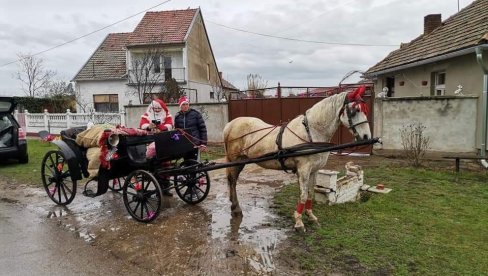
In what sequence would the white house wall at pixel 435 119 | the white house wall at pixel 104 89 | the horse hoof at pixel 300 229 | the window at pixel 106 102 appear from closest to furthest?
1. the horse hoof at pixel 300 229
2. the white house wall at pixel 435 119
3. the white house wall at pixel 104 89
4. the window at pixel 106 102

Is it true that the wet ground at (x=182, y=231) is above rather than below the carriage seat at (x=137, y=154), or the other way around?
below

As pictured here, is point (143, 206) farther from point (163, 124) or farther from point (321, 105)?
point (321, 105)

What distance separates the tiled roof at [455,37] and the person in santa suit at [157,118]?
7.86 meters

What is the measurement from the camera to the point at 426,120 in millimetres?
10695

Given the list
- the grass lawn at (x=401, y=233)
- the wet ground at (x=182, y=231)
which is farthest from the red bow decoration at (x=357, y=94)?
the wet ground at (x=182, y=231)

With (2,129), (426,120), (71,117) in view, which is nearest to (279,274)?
(426,120)

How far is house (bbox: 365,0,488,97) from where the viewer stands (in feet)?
33.3

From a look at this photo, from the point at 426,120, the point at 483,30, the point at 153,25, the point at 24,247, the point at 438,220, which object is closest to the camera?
the point at 24,247

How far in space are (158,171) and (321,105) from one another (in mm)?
2761

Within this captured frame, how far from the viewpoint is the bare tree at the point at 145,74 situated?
82.9 feet

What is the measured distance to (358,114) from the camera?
4746mm

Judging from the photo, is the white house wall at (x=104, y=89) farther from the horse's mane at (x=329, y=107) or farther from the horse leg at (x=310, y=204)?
the horse's mane at (x=329, y=107)

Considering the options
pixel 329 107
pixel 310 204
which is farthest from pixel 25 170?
pixel 329 107

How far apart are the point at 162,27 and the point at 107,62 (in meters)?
5.06
